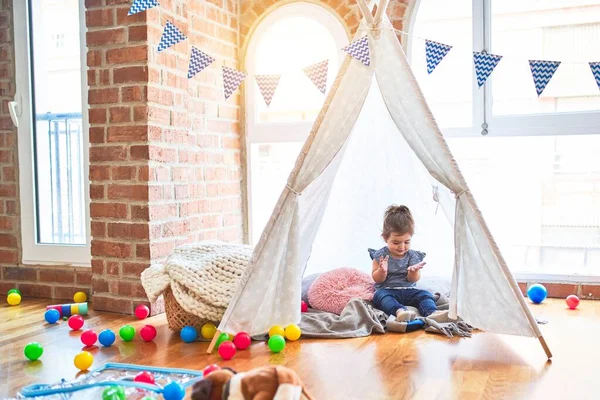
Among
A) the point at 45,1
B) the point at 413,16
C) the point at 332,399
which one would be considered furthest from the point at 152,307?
the point at 413,16

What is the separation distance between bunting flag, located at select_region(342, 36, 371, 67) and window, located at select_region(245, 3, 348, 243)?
3.89ft

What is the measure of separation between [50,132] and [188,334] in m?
1.78

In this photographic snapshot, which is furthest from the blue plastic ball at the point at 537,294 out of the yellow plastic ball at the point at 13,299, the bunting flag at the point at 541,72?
the yellow plastic ball at the point at 13,299

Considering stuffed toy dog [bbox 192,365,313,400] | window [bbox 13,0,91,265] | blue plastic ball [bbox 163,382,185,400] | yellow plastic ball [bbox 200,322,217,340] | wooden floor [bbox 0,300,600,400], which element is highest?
window [bbox 13,0,91,265]

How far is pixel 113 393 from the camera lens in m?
2.06

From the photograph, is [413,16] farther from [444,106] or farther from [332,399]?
[332,399]

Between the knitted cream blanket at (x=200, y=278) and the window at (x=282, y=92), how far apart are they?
3.75 ft

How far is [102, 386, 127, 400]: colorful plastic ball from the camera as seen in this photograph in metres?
2.05

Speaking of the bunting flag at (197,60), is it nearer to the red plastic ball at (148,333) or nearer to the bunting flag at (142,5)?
the bunting flag at (142,5)

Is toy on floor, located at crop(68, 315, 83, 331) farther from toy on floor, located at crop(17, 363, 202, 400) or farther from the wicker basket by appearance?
toy on floor, located at crop(17, 363, 202, 400)

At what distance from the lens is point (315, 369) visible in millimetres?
2479

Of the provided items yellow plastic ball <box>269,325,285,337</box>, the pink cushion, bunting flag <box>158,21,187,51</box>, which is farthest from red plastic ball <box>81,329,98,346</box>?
bunting flag <box>158,21,187,51</box>

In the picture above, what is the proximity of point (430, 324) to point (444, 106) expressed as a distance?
1487 millimetres

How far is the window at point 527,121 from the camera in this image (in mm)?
3693
